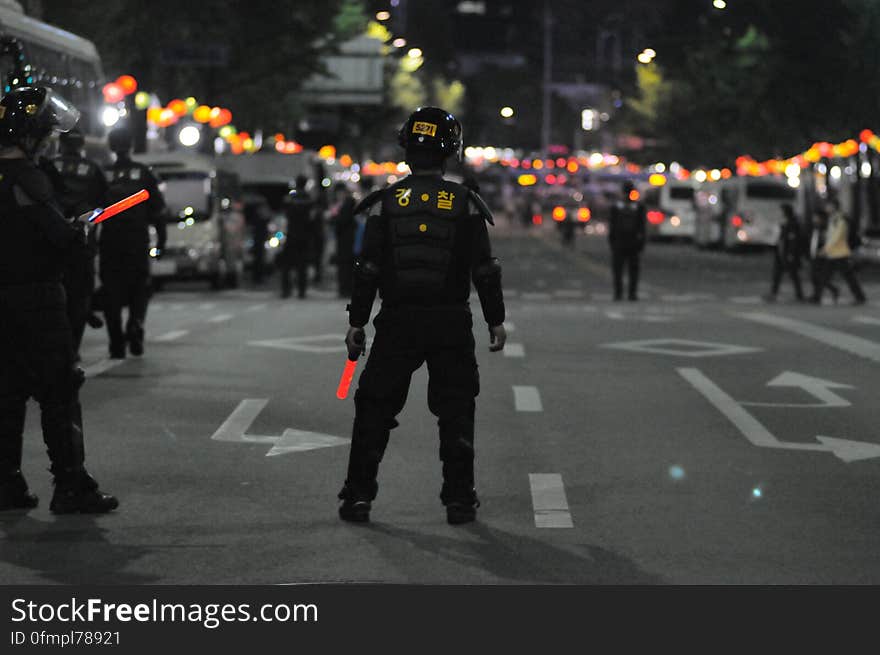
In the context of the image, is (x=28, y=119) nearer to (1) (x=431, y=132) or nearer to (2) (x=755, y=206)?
(1) (x=431, y=132)

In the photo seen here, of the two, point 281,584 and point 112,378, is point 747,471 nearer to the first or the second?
point 281,584

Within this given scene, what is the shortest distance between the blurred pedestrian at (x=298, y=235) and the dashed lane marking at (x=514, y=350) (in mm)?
10913

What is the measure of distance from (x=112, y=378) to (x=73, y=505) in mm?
6762

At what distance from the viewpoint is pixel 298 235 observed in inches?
1227

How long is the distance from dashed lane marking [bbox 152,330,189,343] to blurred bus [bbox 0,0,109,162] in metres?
2.76

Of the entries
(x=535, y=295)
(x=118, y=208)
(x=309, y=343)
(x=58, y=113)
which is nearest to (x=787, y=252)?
(x=535, y=295)

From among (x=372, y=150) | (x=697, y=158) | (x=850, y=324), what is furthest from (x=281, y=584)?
(x=372, y=150)

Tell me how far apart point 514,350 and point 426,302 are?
34.2ft

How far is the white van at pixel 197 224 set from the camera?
3425 centimetres

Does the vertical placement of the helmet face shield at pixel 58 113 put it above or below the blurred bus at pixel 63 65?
below

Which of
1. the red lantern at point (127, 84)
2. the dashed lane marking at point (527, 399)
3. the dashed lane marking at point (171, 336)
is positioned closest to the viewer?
the dashed lane marking at point (527, 399)

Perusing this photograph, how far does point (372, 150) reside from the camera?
351 feet

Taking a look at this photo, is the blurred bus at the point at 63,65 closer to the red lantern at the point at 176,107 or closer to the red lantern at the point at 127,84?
the red lantern at the point at 127,84

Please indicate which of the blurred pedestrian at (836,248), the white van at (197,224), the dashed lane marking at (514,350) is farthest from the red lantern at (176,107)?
the dashed lane marking at (514,350)
